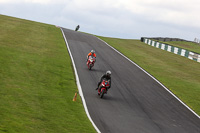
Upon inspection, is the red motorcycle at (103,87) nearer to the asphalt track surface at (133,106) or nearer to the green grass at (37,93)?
the asphalt track surface at (133,106)

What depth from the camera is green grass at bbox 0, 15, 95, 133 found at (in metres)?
12.0

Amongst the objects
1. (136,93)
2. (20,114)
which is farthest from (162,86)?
(20,114)

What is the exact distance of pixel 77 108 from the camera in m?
15.7

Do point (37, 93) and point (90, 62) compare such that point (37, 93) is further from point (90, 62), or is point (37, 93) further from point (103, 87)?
point (90, 62)

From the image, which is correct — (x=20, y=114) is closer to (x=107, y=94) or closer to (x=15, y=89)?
(x=15, y=89)

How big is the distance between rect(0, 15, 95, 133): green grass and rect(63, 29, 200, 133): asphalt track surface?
920 mm

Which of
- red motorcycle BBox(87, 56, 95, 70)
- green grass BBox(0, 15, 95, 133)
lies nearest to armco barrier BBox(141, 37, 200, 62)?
red motorcycle BBox(87, 56, 95, 70)

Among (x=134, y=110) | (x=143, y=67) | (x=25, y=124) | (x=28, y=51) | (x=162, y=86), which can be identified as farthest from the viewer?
(x=143, y=67)

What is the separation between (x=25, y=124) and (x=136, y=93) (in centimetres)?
1117

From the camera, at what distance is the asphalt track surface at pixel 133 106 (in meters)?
15.0

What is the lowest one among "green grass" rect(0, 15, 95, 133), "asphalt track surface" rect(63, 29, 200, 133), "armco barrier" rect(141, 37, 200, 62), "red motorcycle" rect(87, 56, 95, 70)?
"asphalt track surface" rect(63, 29, 200, 133)

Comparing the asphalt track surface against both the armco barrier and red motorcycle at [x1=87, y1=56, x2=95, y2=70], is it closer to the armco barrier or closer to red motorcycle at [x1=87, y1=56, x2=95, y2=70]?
red motorcycle at [x1=87, y1=56, x2=95, y2=70]

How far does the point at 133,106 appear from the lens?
18234mm

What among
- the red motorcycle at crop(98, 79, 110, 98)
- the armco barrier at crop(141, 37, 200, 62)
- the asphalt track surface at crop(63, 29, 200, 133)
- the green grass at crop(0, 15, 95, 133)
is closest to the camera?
the green grass at crop(0, 15, 95, 133)
